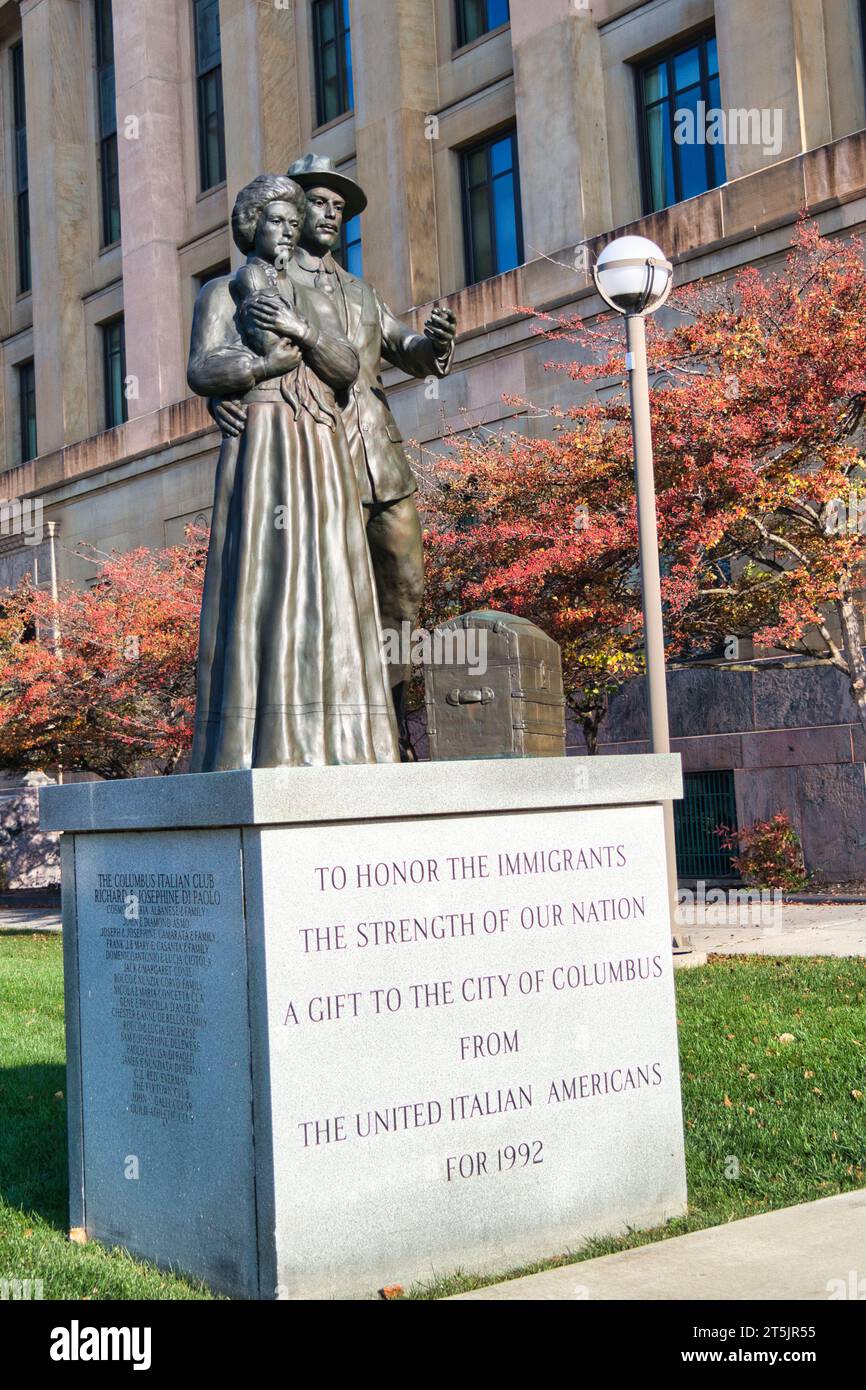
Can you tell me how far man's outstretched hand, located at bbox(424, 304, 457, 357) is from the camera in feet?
21.1

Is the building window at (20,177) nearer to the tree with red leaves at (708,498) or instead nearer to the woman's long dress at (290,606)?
the tree with red leaves at (708,498)

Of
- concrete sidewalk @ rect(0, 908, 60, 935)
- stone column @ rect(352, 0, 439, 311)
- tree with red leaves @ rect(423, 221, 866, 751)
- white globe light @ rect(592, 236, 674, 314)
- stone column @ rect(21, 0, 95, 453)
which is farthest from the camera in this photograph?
stone column @ rect(21, 0, 95, 453)

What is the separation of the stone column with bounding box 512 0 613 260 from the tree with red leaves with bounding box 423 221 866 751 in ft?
17.8

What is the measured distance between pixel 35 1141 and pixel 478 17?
2236 cm

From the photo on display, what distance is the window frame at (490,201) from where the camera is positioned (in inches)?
943

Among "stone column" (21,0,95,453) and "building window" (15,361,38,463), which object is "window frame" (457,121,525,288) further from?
"building window" (15,361,38,463)

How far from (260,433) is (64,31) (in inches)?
1318

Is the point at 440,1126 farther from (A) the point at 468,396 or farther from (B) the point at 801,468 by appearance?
(A) the point at 468,396

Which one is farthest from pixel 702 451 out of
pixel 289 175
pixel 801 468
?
pixel 289 175

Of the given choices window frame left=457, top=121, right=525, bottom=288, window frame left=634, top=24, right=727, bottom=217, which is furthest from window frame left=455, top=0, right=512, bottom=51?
window frame left=634, top=24, right=727, bottom=217

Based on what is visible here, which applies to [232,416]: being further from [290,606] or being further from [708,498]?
[708,498]

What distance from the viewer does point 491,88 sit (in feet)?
79.3

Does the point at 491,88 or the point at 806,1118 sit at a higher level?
the point at 491,88

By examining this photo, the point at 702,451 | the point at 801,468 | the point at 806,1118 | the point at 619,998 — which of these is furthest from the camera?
the point at 801,468
